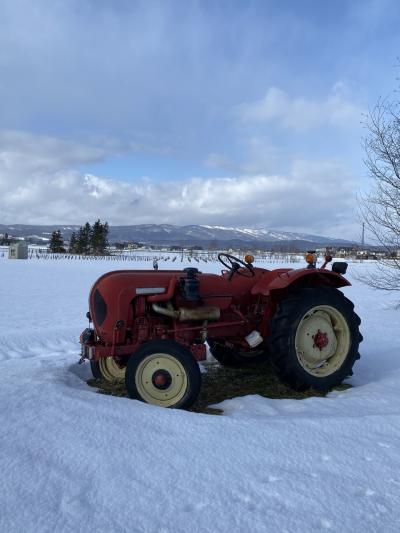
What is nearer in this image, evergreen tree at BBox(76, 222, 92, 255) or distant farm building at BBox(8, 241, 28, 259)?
distant farm building at BBox(8, 241, 28, 259)

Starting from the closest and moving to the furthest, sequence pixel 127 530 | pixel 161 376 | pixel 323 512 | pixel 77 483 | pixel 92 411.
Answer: pixel 127 530 → pixel 323 512 → pixel 77 483 → pixel 92 411 → pixel 161 376

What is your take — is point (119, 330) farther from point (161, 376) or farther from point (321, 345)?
point (321, 345)

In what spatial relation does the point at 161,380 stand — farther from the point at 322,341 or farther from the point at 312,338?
the point at 322,341

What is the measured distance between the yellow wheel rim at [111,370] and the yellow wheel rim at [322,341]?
178 cm

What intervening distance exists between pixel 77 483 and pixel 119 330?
6.57 ft

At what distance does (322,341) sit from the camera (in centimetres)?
473

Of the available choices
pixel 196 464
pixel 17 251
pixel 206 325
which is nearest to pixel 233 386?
pixel 206 325

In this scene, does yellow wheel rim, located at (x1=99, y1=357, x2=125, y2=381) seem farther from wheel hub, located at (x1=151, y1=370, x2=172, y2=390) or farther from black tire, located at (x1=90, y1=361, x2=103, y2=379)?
wheel hub, located at (x1=151, y1=370, x2=172, y2=390)

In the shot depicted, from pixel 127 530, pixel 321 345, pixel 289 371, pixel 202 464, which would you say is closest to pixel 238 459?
pixel 202 464

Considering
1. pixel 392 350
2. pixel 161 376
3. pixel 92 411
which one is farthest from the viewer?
pixel 392 350

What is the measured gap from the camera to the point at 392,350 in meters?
6.56

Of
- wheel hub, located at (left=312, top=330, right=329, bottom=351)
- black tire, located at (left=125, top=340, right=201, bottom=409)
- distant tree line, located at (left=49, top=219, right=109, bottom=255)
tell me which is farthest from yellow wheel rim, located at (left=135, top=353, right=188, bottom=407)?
distant tree line, located at (left=49, top=219, right=109, bottom=255)

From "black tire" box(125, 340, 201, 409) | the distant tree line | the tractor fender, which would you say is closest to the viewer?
"black tire" box(125, 340, 201, 409)

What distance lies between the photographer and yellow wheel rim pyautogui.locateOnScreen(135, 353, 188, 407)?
392 cm
